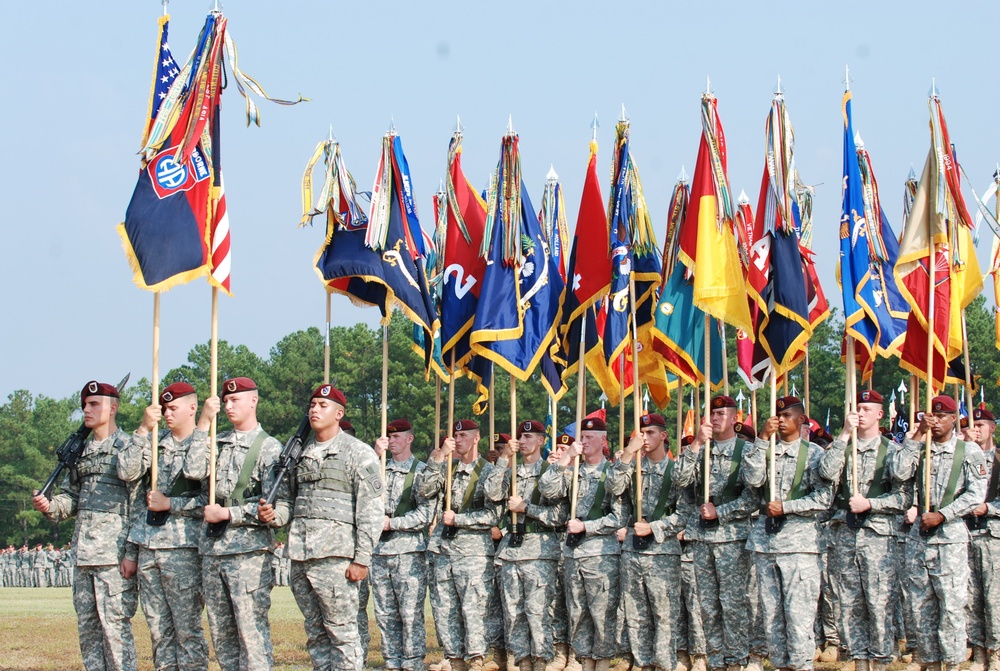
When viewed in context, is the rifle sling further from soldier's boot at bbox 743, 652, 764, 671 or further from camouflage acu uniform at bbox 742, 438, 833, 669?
soldier's boot at bbox 743, 652, 764, 671

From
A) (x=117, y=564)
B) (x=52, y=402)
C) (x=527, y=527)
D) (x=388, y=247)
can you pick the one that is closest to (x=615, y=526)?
(x=527, y=527)

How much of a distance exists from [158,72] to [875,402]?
6446 millimetres

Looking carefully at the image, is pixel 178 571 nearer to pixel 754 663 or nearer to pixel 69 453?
pixel 69 453

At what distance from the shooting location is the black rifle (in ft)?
30.0

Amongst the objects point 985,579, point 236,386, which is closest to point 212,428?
point 236,386

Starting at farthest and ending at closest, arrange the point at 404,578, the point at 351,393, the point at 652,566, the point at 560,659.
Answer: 1. the point at 351,393
2. the point at 560,659
3. the point at 404,578
4. the point at 652,566

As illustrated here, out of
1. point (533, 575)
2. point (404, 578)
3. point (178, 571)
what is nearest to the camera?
point (178, 571)

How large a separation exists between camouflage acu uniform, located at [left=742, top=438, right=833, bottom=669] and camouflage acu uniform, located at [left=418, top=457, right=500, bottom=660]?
256 centimetres

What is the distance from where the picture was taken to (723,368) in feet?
43.7

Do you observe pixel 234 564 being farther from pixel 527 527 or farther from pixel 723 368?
pixel 723 368

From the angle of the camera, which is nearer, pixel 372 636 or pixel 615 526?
pixel 615 526

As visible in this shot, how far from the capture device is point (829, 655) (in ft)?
42.0

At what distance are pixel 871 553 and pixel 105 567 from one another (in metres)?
6.04

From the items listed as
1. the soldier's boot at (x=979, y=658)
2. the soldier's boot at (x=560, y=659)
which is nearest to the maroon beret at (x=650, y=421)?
the soldier's boot at (x=560, y=659)
